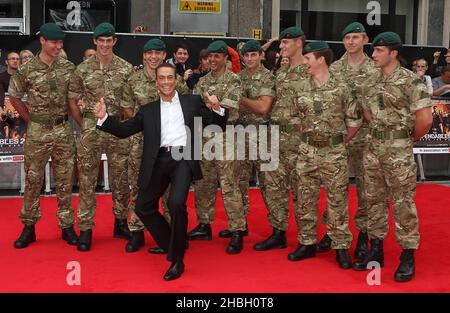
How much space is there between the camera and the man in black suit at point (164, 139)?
19.2 ft

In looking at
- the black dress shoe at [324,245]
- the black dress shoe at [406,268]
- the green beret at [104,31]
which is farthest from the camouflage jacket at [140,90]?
the black dress shoe at [406,268]

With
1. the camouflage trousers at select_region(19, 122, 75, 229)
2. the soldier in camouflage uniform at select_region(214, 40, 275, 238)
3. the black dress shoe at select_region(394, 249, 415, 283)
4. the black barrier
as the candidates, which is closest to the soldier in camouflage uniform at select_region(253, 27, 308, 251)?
the soldier in camouflage uniform at select_region(214, 40, 275, 238)

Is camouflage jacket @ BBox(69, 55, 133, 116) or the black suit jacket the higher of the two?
camouflage jacket @ BBox(69, 55, 133, 116)

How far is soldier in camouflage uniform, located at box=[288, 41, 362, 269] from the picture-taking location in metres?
5.89

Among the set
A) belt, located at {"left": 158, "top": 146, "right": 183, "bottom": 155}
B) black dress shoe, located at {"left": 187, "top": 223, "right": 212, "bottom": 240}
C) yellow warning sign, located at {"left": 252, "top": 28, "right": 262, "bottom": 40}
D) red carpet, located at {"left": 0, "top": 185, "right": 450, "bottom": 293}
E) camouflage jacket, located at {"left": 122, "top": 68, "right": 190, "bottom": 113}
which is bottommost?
red carpet, located at {"left": 0, "top": 185, "right": 450, "bottom": 293}

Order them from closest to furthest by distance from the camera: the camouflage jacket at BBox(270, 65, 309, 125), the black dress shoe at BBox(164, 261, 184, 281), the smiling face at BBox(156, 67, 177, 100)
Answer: the black dress shoe at BBox(164, 261, 184, 281) < the smiling face at BBox(156, 67, 177, 100) < the camouflage jacket at BBox(270, 65, 309, 125)

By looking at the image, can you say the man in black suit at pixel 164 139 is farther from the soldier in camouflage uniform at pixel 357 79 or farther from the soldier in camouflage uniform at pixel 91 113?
the soldier in camouflage uniform at pixel 357 79

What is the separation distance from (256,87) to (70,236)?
2.50 meters

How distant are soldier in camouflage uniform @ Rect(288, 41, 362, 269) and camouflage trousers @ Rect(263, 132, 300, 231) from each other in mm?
475

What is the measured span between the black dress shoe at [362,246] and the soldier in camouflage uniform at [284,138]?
2.46ft

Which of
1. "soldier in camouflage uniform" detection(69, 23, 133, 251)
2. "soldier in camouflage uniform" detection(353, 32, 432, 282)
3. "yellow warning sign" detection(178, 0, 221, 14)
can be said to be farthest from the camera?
"yellow warning sign" detection(178, 0, 221, 14)

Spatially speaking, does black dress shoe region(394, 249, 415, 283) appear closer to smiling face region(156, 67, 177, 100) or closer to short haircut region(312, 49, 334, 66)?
short haircut region(312, 49, 334, 66)

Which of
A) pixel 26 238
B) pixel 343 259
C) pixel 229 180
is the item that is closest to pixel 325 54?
pixel 229 180

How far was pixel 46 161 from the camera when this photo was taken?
6.84 metres
